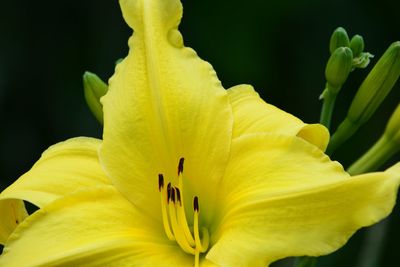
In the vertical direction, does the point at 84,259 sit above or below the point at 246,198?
below

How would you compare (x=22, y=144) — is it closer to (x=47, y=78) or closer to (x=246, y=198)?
(x=47, y=78)

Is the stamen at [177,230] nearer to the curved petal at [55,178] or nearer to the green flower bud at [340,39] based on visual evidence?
the curved petal at [55,178]

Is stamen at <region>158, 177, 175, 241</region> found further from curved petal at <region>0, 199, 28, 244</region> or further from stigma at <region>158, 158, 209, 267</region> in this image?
curved petal at <region>0, 199, 28, 244</region>

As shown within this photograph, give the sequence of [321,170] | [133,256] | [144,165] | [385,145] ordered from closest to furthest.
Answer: [321,170] → [133,256] → [144,165] → [385,145]

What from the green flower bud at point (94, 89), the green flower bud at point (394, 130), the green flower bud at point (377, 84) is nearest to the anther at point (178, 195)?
the green flower bud at point (94, 89)

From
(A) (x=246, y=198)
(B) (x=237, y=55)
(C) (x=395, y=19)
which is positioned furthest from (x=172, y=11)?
(C) (x=395, y=19)

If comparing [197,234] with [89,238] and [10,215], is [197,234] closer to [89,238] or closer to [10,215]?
[89,238]
